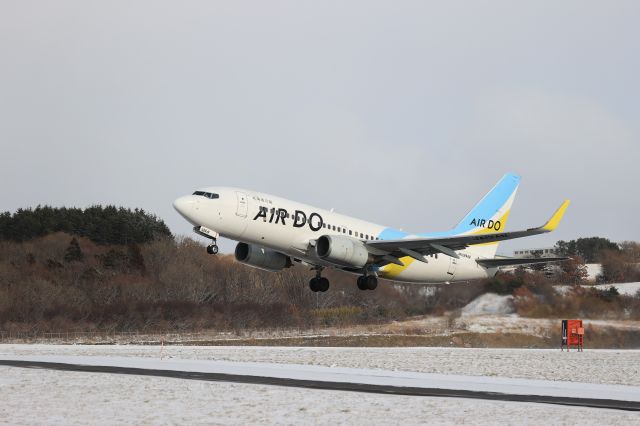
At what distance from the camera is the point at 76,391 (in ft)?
75.0

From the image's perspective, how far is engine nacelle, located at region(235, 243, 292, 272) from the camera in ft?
149

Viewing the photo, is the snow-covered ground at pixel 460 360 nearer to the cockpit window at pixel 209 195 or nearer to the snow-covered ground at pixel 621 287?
the snow-covered ground at pixel 621 287

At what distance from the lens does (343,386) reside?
25422 millimetres

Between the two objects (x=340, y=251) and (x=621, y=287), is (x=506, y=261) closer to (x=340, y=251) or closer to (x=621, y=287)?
(x=621, y=287)

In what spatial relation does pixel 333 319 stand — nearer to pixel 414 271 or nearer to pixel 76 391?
pixel 414 271

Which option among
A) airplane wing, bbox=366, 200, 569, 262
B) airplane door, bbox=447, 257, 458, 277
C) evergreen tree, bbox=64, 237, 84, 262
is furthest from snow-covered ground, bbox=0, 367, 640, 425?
evergreen tree, bbox=64, 237, 84, 262

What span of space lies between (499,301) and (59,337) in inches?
1199

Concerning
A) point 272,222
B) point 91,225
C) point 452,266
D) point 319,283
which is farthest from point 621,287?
A: point 91,225

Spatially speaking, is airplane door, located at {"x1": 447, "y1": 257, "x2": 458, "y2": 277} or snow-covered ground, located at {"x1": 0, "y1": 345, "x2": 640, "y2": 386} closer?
snow-covered ground, located at {"x1": 0, "y1": 345, "x2": 640, "y2": 386}

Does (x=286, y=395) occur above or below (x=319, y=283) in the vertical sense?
below

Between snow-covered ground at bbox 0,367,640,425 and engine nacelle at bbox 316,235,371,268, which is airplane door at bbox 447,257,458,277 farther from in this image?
snow-covered ground at bbox 0,367,640,425

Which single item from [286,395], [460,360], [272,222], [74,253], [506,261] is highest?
[74,253]

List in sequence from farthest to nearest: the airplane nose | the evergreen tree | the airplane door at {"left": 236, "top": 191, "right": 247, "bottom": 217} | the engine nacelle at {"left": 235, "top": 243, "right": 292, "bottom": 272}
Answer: the evergreen tree → the engine nacelle at {"left": 235, "top": 243, "right": 292, "bottom": 272} → the airplane door at {"left": 236, "top": 191, "right": 247, "bottom": 217} → the airplane nose

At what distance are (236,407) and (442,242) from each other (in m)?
23.6
